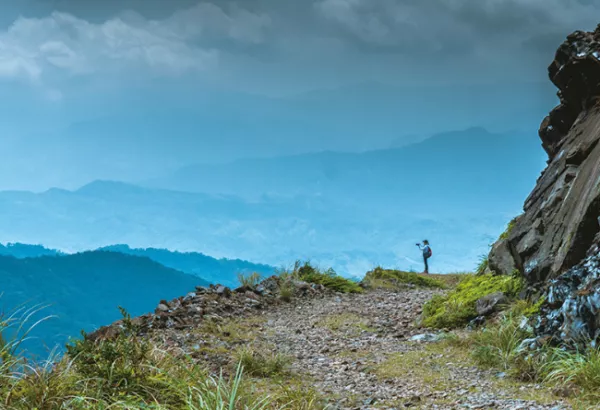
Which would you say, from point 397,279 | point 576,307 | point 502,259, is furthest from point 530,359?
point 397,279

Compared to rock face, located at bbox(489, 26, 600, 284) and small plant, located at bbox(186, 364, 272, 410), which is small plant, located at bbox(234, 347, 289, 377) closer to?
small plant, located at bbox(186, 364, 272, 410)

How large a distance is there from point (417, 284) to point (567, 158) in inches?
396

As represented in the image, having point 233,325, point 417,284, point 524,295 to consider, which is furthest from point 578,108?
point 417,284

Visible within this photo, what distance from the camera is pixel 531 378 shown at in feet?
22.1

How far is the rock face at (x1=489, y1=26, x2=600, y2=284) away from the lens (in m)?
8.61

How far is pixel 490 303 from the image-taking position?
10.1 metres

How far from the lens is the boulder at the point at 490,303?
32.6 feet

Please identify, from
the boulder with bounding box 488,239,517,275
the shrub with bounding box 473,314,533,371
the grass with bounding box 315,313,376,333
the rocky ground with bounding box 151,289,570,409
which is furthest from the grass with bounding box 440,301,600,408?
the grass with bounding box 315,313,376,333

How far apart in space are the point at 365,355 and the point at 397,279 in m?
11.0

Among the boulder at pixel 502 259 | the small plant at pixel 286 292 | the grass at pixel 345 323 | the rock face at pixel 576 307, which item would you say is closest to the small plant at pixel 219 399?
the rock face at pixel 576 307

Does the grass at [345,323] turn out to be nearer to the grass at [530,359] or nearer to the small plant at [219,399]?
the grass at [530,359]

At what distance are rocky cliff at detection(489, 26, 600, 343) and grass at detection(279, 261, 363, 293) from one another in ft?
18.0

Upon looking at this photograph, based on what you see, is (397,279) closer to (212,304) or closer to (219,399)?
(212,304)

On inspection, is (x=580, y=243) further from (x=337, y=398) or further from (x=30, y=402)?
(x=30, y=402)
